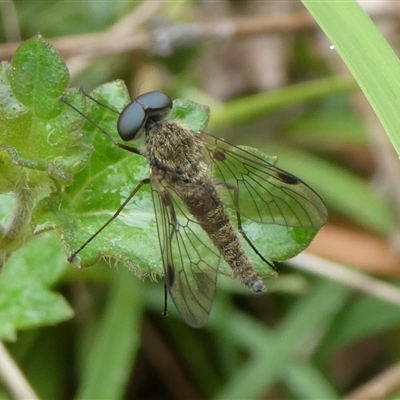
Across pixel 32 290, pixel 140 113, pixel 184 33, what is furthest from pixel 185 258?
pixel 184 33

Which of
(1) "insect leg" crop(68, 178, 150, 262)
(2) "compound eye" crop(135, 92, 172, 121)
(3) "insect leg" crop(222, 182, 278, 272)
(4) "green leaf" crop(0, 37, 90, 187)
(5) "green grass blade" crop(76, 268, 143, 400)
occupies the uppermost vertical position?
(4) "green leaf" crop(0, 37, 90, 187)

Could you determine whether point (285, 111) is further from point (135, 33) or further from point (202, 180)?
point (202, 180)

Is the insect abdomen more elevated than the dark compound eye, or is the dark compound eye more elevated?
the dark compound eye

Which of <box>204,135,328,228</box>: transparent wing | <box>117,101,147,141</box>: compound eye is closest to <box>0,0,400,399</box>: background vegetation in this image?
<box>117,101,147,141</box>: compound eye

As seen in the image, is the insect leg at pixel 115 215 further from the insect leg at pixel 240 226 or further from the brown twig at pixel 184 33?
the brown twig at pixel 184 33

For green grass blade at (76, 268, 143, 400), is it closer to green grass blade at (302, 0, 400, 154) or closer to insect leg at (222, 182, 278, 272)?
insect leg at (222, 182, 278, 272)

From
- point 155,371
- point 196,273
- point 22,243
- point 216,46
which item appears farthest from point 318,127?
point 22,243
